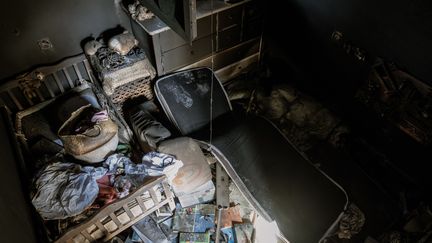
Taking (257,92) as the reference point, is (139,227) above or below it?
below

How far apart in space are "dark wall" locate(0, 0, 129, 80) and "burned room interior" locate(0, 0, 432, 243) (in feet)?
0.05

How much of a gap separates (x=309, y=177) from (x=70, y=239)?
93.0 inches

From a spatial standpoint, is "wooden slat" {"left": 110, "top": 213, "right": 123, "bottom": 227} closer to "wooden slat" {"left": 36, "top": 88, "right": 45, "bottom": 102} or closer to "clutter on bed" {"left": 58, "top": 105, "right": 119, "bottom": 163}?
"clutter on bed" {"left": 58, "top": 105, "right": 119, "bottom": 163}

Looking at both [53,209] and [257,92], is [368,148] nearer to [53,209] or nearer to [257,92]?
[257,92]

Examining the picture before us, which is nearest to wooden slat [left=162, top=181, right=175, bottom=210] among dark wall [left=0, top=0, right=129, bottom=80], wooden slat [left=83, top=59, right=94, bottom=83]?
wooden slat [left=83, top=59, right=94, bottom=83]

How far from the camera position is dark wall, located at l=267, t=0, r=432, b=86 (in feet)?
8.80

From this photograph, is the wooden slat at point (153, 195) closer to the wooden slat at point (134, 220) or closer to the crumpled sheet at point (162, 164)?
the wooden slat at point (134, 220)

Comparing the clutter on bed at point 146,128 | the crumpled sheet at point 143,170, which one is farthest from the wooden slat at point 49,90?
the crumpled sheet at point 143,170

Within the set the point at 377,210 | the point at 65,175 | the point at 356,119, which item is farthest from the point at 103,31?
the point at 377,210

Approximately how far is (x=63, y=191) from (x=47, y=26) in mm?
1900

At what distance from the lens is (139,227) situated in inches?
113

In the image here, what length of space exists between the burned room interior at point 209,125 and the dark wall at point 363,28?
0.01 meters

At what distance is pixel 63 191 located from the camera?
2.61 meters

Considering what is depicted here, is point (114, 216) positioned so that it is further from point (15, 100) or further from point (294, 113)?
point (294, 113)
